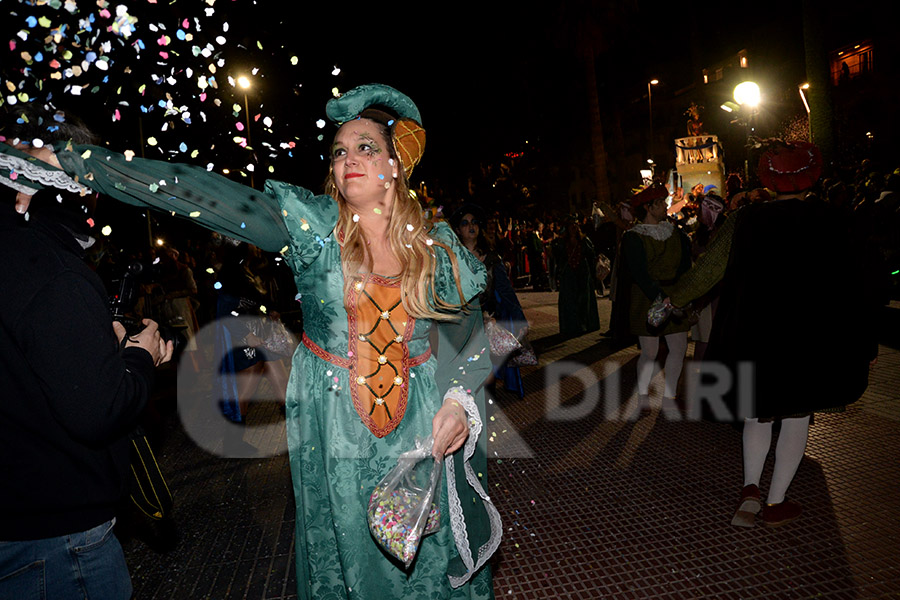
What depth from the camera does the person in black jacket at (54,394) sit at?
1.35 m

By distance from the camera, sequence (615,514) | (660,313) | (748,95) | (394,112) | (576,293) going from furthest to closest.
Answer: (748,95) < (576,293) < (660,313) < (615,514) < (394,112)

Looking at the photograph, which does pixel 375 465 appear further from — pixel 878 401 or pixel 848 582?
pixel 878 401

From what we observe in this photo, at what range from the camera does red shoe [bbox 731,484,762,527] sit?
11.6 feet

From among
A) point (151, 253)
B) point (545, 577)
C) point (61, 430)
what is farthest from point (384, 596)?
point (151, 253)

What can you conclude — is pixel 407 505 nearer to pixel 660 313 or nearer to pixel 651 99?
pixel 660 313

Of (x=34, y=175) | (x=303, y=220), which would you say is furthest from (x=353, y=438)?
(x=34, y=175)

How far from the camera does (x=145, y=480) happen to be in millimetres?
1777

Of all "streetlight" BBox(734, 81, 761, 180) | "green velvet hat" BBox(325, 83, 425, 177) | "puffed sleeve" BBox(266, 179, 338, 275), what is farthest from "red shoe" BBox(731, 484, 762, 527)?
"streetlight" BBox(734, 81, 761, 180)

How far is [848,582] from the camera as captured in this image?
293 cm

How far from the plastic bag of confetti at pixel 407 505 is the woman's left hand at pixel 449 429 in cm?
4

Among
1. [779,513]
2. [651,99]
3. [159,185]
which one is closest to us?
[159,185]

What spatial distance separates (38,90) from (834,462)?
5.23 meters

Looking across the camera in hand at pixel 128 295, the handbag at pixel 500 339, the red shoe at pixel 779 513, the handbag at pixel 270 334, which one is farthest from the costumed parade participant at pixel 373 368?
the handbag at pixel 270 334

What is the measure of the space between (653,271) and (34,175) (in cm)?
528
